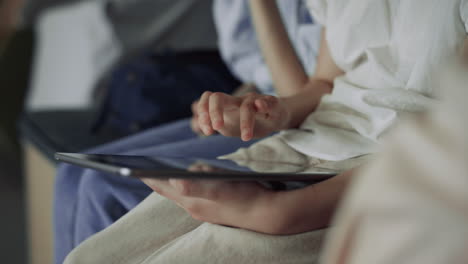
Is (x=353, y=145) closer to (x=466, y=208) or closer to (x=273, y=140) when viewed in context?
(x=273, y=140)

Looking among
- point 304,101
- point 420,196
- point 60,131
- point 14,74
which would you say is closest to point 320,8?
point 304,101

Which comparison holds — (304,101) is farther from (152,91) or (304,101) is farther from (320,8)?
(152,91)

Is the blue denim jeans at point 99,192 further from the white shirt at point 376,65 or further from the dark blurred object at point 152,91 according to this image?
the dark blurred object at point 152,91

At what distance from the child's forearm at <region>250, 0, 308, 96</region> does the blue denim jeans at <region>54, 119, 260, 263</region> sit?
115 millimetres

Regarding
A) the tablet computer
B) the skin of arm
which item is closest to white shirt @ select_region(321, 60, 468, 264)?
the tablet computer

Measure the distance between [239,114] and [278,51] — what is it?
0.78 feet

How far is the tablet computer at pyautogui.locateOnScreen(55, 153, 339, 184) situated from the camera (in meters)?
0.37

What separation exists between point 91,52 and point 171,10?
10.1 inches

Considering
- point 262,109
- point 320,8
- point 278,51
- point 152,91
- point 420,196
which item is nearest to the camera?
point 420,196

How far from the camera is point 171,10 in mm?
1396

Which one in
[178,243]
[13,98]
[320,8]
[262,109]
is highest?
[320,8]

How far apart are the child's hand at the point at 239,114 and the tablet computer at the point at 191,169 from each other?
7 centimetres

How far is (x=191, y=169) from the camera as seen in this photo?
1.27 ft

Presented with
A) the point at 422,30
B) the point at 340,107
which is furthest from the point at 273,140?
the point at 422,30
